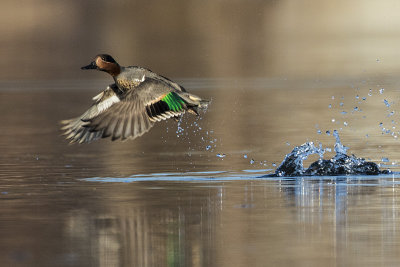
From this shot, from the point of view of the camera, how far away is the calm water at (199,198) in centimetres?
1027

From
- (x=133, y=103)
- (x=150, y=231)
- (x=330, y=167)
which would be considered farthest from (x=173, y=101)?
(x=150, y=231)

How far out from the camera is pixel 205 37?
2431 inches

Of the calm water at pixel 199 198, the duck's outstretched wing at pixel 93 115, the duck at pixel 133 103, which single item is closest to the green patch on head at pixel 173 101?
the duck at pixel 133 103

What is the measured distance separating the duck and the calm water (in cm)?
65

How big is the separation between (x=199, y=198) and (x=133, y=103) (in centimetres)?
121

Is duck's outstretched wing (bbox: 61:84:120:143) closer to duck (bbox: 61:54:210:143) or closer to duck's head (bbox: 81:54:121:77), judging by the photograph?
duck (bbox: 61:54:210:143)

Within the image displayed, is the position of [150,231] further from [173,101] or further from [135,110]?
[173,101]

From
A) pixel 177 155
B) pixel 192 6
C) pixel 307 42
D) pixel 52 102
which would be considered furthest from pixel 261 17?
pixel 177 155

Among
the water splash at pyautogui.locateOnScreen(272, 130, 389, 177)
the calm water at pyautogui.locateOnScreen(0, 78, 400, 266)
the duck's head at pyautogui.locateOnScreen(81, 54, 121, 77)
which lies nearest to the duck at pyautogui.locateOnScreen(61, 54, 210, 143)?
the duck's head at pyautogui.locateOnScreen(81, 54, 121, 77)

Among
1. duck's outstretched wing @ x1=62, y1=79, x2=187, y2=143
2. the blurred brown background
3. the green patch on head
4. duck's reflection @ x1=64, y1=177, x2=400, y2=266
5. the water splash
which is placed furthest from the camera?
the blurred brown background

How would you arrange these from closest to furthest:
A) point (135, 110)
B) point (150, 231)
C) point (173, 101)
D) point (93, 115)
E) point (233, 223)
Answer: point (150, 231), point (233, 223), point (135, 110), point (173, 101), point (93, 115)

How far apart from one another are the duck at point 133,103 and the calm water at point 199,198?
65 centimetres

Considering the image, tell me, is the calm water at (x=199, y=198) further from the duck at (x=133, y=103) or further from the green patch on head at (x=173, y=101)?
the green patch on head at (x=173, y=101)

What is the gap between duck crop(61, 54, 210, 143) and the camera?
13398 mm
